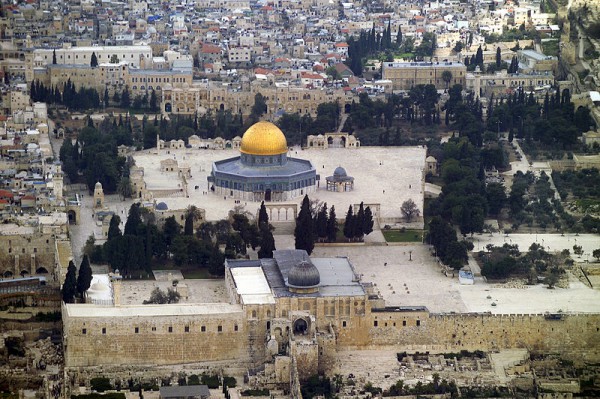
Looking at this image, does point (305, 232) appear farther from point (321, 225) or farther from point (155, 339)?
point (155, 339)

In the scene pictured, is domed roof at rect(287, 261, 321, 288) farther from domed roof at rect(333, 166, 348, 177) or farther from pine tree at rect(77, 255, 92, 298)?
domed roof at rect(333, 166, 348, 177)

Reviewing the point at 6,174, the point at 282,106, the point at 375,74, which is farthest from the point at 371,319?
the point at 375,74

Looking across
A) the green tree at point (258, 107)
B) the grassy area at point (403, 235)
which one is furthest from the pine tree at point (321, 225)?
the green tree at point (258, 107)

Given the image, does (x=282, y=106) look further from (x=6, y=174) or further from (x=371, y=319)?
(x=371, y=319)

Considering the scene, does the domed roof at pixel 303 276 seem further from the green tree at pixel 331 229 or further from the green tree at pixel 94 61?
the green tree at pixel 94 61

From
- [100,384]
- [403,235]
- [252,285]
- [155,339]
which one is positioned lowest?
[100,384]

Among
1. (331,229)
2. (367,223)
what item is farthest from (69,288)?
(367,223)
